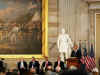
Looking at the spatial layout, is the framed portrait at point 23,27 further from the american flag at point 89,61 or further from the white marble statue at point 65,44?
the american flag at point 89,61

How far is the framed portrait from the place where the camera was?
14.5 metres

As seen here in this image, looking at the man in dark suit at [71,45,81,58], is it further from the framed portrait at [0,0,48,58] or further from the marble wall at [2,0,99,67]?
the framed portrait at [0,0,48,58]

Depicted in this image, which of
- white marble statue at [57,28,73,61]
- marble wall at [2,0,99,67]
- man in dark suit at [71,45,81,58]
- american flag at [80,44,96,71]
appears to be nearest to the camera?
american flag at [80,44,96,71]

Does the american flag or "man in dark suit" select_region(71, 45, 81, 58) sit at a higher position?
"man in dark suit" select_region(71, 45, 81, 58)

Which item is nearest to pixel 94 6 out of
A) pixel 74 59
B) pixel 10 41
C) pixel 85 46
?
pixel 85 46

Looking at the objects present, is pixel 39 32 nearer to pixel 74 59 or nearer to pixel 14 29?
pixel 14 29

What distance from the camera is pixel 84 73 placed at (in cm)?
150

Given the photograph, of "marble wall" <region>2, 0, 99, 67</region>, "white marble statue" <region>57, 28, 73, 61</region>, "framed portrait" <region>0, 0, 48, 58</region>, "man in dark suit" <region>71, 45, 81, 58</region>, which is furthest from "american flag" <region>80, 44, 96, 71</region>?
"framed portrait" <region>0, 0, 48, 58</region>

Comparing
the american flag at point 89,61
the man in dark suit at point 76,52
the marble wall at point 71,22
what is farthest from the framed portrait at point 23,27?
the american flag at point 89,61

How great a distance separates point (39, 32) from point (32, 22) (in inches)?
30.6

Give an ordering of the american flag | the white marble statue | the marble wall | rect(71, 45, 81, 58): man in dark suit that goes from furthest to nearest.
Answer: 1. the marble wall
2. the white marble statue
3. rect(71, 45, 81, 58): man in dark suit
4. the american flag

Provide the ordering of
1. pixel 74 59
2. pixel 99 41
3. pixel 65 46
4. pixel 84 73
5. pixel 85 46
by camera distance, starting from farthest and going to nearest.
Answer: pixel 99 41 < pixel 85 46 < pixel 65 46 < pixel 74 59 < pixel 84 73

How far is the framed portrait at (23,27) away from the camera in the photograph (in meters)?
14.5

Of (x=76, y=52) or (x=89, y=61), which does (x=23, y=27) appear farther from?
(x=89, y=61)
